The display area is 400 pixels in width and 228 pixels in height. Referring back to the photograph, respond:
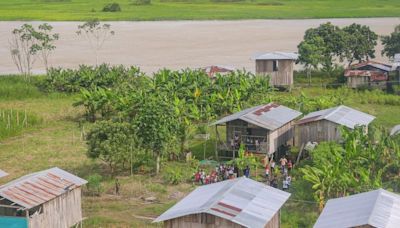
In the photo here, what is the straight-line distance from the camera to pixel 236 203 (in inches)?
627

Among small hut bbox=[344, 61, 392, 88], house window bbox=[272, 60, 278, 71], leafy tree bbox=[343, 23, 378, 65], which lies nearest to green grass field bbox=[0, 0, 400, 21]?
leafy tree bbox=[343, 23, 378, 65]

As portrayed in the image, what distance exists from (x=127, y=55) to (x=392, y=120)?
28.4m

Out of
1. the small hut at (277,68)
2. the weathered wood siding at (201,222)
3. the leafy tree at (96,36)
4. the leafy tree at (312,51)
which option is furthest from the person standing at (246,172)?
the leafy tree at (96,36)

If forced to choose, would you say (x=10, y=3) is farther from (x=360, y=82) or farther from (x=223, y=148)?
(x=223, y=148)

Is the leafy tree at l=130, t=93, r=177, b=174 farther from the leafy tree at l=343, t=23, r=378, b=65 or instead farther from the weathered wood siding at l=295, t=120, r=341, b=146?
the leafy tree at l=343, t=23, r=378, b=65

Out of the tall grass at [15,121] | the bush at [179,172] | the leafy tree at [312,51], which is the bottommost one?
the bush at [179,172]

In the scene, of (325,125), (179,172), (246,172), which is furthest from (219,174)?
(325,125)

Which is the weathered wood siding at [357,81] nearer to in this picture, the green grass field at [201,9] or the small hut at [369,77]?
the small hut at [369,77]

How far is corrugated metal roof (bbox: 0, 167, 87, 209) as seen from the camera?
→ 17.1m

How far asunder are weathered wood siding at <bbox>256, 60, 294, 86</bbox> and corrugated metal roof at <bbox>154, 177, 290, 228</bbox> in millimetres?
23276

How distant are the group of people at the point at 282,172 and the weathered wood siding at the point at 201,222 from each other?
686 cm

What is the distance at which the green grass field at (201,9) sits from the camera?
8325 centimetres

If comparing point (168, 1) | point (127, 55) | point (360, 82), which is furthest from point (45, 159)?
point (168, 1)

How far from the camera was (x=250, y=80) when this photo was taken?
35.6 metres
